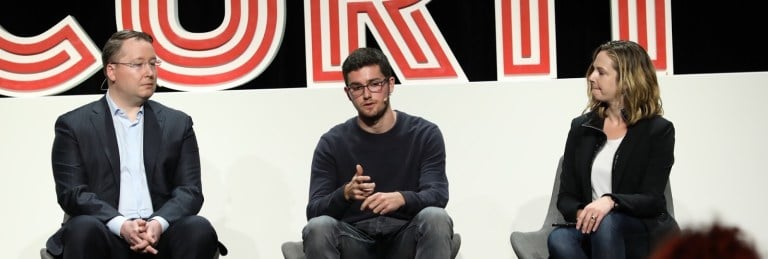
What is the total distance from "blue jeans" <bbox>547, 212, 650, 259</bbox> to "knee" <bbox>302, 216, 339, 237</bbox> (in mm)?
729

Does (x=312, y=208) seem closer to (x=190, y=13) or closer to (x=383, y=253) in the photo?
(x=383, y=253)

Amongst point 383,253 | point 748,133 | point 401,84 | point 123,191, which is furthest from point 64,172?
point 748,133

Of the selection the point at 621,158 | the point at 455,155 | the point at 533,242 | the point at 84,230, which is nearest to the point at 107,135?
the point at 84,230

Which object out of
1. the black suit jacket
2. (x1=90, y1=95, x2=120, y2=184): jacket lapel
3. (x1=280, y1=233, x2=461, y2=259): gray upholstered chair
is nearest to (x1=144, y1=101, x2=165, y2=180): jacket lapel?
the black suit jacket

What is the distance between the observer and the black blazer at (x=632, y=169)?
311 centimetres

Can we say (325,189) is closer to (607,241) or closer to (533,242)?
(533,242)

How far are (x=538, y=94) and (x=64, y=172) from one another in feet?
6.93

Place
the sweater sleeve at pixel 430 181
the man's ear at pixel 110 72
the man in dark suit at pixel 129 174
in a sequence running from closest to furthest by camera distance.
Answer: the man in dark suit at pixel 129 174, the sweater sleeve at pixel 430 181, the man's ear at pixel 110 72

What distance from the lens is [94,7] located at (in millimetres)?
4352

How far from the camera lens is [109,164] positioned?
3266mm

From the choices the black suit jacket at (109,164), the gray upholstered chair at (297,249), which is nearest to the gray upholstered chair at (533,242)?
the gray upholstered chair at (297,249)

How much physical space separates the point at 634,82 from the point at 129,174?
1809 mm

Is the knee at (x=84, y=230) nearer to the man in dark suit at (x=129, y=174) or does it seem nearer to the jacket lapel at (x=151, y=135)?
the man in dark suit at (x=129, y=174)

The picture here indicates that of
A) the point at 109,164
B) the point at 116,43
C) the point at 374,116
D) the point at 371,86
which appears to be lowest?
the point at 109,164
